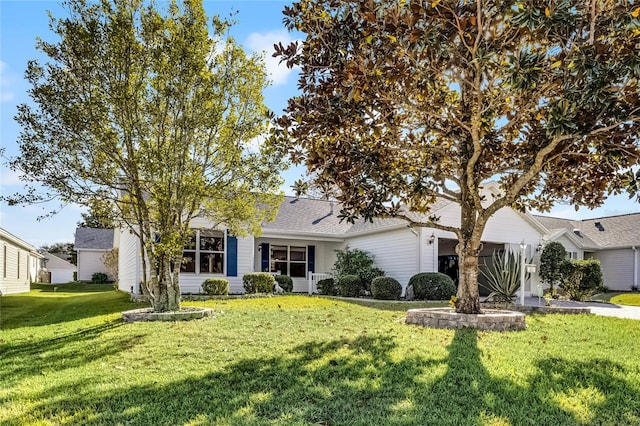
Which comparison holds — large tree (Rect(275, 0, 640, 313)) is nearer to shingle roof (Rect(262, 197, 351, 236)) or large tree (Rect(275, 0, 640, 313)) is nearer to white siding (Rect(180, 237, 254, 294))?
white siding (Rect(180, 237, 254, 294))

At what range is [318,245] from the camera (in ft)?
69.5

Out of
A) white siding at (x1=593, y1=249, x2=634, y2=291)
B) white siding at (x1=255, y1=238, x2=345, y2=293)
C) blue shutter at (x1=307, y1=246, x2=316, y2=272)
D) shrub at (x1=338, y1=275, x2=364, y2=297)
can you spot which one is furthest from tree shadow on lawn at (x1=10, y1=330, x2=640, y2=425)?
white siding at (x1=593, y1=249, x2=634, y2=291)

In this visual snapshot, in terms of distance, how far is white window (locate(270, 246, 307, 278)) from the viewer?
66.5 ft

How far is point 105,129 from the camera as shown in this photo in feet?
31.3

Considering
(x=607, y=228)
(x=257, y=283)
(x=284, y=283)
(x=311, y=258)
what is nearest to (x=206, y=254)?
(x=257, y=283)

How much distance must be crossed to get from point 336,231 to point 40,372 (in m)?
15.5

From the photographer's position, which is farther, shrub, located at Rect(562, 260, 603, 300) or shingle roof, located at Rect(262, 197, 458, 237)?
shingle roof, located at Rect(262, 197, 458, 237)

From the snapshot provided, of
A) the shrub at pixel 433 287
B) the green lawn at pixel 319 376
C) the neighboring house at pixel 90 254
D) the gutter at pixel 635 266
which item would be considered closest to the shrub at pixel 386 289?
the shrub at pixel 433 287

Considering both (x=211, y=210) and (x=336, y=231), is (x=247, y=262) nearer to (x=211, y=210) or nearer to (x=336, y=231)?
(x=336, y=231)

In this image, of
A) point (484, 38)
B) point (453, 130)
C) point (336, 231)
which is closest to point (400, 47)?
point (484, 38)

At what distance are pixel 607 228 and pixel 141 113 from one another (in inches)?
1051

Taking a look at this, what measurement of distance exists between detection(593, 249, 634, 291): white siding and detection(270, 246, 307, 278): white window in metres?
16.5

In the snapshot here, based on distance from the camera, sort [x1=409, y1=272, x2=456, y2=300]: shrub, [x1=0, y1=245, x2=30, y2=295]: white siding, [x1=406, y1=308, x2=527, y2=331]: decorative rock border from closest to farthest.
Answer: [x1=406, y1=308, x2=527, y2=331]: decorative rock border
[x1=409, y1=272, x2=456, y2=300]: shrub
[x1=0, y1=245, x2=30, y2=295]: white siding

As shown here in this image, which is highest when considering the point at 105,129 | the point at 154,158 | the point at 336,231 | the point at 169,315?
the point at 105,129
